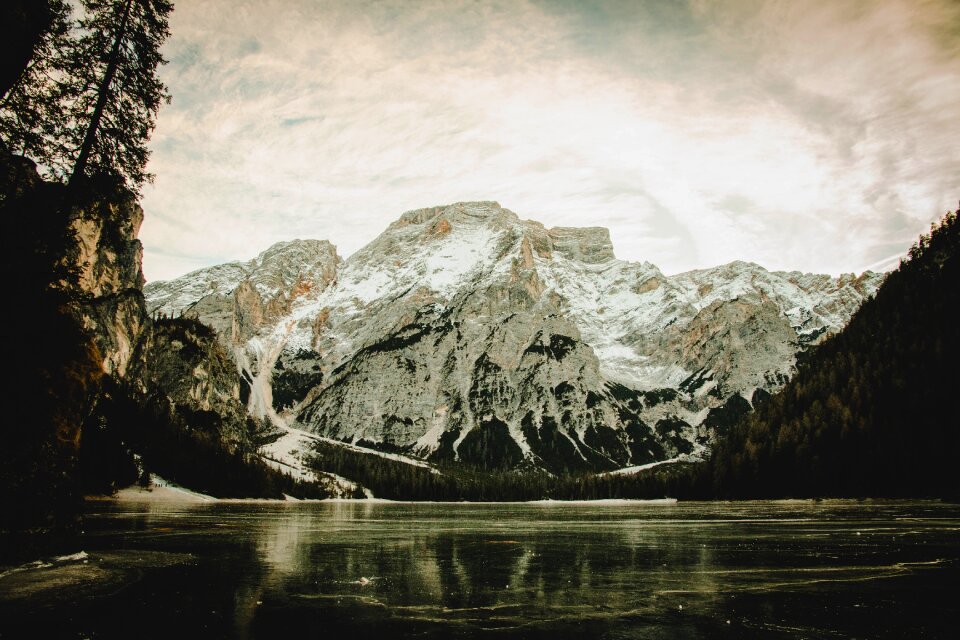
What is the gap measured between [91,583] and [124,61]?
19933mm

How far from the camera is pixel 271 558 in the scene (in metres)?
33.0

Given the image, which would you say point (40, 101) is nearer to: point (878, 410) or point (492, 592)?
point (492, 592)

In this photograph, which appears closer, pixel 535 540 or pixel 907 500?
pixel 535 540

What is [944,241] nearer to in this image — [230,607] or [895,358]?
[895,358]

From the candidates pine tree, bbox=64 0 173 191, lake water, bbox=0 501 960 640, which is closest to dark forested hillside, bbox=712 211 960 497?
lake water, bbox=0 501 960 640

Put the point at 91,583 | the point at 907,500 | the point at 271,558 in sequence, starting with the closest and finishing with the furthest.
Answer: the point at 91,583 → the point at 271,558 → the point at 907,500

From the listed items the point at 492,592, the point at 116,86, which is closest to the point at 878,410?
the point at 492,592

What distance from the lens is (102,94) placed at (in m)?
23.7

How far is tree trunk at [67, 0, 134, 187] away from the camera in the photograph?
2312 centimetres

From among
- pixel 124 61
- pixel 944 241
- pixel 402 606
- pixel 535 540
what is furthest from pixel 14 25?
pixel 944 241

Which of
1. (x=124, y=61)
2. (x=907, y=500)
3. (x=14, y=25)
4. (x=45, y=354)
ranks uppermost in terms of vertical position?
(x=124, y=61)

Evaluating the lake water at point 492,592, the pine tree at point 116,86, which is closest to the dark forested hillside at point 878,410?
the lake water at point 492,592

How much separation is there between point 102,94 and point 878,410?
146 meters

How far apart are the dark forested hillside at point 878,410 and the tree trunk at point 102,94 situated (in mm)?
129597
